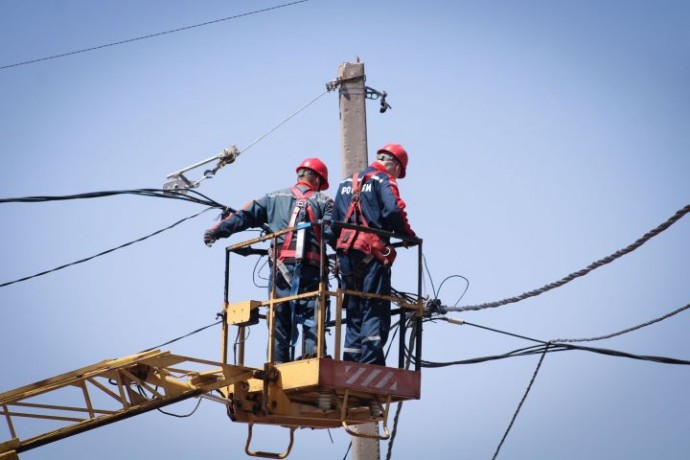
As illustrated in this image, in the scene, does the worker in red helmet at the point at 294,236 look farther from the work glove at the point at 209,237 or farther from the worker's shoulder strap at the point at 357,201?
the worker's shoulder strap at the point at 357,201

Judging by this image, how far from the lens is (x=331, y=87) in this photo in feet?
55.8

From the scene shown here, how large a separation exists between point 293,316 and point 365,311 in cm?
78

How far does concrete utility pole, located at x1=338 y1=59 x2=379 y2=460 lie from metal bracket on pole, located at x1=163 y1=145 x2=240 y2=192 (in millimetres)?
1459

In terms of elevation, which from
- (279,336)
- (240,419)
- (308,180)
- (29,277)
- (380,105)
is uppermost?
(380,105)

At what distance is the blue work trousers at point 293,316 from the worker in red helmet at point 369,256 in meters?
0.38

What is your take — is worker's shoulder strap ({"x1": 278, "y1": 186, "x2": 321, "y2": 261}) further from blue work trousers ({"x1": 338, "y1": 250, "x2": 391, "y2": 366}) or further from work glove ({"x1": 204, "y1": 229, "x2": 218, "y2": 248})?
work glove ({"x1": 204, "y1": 229, "x2": 218, "y2": 248})

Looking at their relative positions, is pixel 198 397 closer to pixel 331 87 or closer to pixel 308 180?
pixel 308 180

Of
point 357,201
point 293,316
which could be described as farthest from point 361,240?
point 293,316

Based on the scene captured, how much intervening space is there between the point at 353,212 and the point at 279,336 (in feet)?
5.16

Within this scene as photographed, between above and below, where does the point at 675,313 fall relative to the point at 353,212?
below

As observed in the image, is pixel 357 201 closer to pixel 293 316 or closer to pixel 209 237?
pixel 293 316

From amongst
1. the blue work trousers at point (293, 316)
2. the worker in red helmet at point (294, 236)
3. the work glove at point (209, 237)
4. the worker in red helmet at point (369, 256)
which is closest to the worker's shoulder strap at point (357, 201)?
the worker in red helmet at point (369, 256)

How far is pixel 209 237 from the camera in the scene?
49.0 ft

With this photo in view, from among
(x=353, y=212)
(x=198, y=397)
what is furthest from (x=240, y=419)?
(x=353, y=212)
